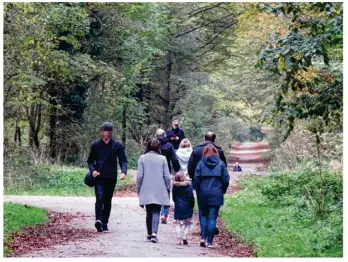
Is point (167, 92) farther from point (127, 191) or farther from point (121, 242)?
point (121, 242)

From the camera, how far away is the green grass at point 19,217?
12.0m

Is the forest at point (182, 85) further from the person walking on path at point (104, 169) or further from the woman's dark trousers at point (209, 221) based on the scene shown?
the person walking on path at point (104, 169)

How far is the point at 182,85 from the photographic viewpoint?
4019 cm

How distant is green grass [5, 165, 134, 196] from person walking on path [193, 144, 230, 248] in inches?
383

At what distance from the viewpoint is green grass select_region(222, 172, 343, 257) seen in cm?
1004

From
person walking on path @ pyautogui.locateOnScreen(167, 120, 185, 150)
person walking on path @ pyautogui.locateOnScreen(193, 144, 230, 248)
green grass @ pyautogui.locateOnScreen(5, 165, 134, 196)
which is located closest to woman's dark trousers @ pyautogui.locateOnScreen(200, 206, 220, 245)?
person walking on path @ pyautogui.locateOnScreen(193, 144, 230, 248)

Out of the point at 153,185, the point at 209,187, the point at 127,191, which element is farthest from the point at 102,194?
the point at 127,191

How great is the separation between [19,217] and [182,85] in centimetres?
2746

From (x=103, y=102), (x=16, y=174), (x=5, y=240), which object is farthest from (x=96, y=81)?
(x=5, y=240)

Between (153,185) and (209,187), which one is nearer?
(209,187)

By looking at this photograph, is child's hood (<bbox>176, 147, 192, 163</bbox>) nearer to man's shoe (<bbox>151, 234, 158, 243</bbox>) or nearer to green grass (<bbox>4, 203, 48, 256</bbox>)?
green grass (<bbox>4, 203, 48, 256</bbox>)

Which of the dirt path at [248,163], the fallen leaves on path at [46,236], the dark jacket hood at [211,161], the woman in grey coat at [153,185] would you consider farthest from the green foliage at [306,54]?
the dirt path at [248,163]

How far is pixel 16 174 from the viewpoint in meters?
21.6

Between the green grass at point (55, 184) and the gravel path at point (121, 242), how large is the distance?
13.0 ft
